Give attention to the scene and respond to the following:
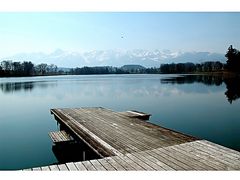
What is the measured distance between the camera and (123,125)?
24.0ft

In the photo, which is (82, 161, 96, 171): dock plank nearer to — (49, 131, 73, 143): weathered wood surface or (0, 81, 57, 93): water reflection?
(49, 131, 73, 143): weathered wood surface

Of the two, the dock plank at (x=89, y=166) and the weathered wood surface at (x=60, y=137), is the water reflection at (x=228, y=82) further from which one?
the dock plank at (x=89, y=166)

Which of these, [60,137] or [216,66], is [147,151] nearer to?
[60,137]

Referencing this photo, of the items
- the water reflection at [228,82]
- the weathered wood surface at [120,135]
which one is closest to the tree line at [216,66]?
the water reflection at [228,82]

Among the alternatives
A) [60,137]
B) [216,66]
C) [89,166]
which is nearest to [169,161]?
[89,166]

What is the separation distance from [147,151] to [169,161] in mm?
643

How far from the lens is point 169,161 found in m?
4.17

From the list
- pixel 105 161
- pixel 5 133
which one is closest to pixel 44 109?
pixel 5 133

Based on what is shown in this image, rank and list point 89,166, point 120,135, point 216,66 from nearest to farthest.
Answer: point 89,166, point 120,135, point 216,66

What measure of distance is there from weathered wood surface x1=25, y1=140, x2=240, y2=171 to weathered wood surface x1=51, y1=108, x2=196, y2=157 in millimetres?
347

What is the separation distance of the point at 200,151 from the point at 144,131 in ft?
6.61

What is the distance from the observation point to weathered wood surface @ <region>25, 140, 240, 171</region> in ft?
13.0

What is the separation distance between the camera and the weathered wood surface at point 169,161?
13.0 ft

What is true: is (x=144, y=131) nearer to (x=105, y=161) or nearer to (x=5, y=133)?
(x=105, y=161)
